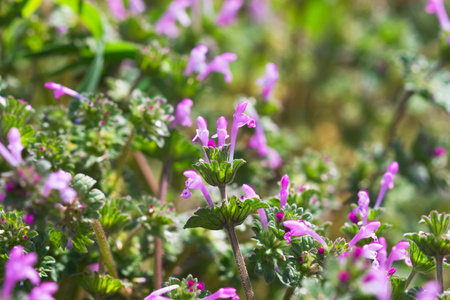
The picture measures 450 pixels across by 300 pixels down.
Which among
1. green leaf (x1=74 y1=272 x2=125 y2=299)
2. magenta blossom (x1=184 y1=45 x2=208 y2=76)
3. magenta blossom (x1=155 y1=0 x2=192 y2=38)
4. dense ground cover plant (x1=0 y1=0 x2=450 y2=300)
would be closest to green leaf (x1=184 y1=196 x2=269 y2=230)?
dense ground cover plant (x1=0 y1=0 x2=450 y2=300)

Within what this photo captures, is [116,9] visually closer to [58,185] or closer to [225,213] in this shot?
[225,213]

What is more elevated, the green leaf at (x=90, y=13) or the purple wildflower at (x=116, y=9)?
the purple wildflower at (x=116, y=9)

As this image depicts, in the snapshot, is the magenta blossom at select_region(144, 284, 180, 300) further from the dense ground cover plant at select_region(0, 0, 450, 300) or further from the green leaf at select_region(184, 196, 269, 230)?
the green leaf at select_region(184, 196, 269, 230)

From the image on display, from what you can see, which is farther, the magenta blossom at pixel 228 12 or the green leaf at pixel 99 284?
the magenta blossom at pixel 228 12

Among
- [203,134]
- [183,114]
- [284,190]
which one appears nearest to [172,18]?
[183,114]

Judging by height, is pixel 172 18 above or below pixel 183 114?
above

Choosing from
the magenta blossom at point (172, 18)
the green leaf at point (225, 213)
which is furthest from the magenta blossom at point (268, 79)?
the green leaf at point (225, 213)

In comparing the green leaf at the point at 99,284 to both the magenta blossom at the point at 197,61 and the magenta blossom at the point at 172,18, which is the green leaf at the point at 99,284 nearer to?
the magenta blossom at the point at 197,61
